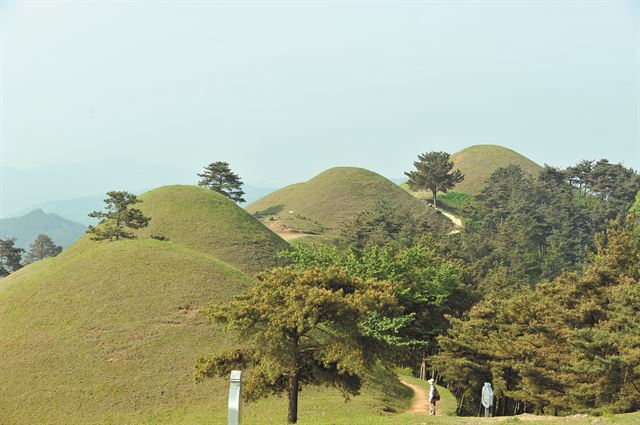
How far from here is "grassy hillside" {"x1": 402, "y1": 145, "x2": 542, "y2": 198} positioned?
136000mm

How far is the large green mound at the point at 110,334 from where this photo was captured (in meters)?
34.7

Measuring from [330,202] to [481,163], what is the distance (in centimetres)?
5170

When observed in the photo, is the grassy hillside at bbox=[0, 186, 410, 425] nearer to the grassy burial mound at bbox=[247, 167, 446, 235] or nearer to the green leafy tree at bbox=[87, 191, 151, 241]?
the green leafy tree at bbox=[87, 191, 151, 241]

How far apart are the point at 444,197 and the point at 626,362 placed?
105 metres

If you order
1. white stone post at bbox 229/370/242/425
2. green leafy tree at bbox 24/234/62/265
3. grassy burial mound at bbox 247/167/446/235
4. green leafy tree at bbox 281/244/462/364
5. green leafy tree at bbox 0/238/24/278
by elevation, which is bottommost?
white stone post at bbox 229/370/242/425

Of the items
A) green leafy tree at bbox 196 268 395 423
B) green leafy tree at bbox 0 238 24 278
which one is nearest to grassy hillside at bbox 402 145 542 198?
green leafy tree at bbox 0 238 24 278

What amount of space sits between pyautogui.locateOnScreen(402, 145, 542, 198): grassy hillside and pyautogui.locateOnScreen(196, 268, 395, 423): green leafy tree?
108 metres

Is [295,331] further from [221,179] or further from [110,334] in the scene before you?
[221,179]

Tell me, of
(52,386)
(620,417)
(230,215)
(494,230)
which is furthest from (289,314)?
(494,230)

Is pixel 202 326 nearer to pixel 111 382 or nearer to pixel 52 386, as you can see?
pixel 111 382

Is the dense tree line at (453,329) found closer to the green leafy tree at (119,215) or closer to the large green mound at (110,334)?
the large green mound at (110,334)

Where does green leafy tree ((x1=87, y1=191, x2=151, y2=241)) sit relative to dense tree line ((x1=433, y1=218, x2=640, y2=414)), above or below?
above

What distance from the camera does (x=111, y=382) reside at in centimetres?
3619

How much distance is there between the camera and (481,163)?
486 ft
